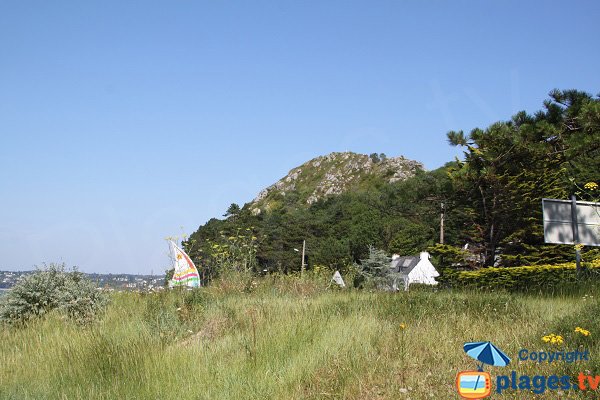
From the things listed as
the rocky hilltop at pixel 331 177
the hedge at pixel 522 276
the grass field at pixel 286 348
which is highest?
the rocky hilltop at pixel 331 177

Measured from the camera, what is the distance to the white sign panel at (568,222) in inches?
414

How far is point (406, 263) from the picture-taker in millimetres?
57469

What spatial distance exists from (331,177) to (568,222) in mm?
160308

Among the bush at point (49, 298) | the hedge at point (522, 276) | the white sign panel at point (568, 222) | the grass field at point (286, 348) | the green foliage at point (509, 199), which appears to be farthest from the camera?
the green foliage at point (509, 199)

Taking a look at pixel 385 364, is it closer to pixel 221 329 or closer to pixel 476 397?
pixel 476 397

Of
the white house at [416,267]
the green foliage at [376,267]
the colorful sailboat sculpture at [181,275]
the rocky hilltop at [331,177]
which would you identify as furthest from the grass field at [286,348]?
the rocky hilltop at [331,177]

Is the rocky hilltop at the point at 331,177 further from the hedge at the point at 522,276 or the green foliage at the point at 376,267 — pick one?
the hedge at the point at 522,276

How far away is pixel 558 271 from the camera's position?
44.2ft

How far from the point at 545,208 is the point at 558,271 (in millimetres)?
3760

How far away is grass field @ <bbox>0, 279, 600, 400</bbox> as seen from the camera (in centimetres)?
412

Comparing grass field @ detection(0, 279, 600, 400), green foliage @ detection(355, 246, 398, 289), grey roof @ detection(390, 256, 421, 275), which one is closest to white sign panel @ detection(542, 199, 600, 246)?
grass field @ detection(0, 279, 600, 400)

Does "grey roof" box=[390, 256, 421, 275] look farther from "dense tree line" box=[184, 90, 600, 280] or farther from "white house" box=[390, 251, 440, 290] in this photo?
"dense tree line" box=[184, 90, 600, 280]

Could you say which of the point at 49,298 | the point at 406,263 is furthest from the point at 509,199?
the point at 406,263

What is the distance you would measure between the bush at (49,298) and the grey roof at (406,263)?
46465mm
